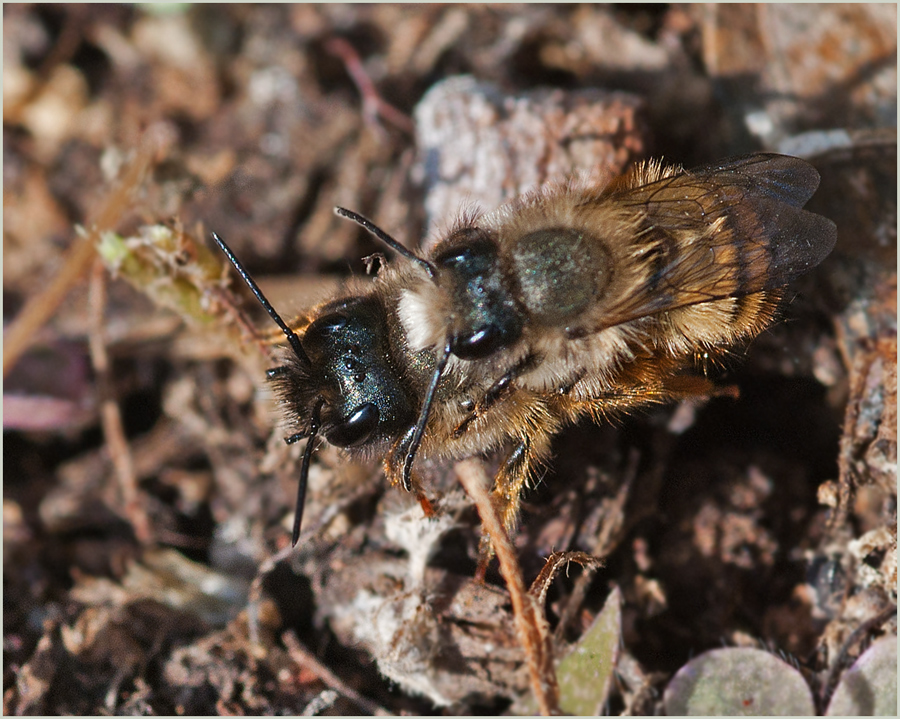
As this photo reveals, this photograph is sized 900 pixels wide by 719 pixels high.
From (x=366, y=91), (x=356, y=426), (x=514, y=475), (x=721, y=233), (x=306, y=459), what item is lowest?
(x=514, y=475)

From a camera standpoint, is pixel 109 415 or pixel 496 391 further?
pixel 109 415

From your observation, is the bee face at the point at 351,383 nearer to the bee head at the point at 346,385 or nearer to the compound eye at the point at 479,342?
the bee head at the point at 346,385

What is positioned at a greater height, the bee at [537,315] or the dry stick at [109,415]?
the bee at [537,315]

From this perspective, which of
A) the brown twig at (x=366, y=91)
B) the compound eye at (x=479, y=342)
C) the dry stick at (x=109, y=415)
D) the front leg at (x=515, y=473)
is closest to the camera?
the compound eye at (x=479, y=342)

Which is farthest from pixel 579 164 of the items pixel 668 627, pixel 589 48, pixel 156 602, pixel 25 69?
pixel 25 69

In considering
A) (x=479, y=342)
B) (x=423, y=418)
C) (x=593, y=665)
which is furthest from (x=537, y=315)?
(x=593, y=665)

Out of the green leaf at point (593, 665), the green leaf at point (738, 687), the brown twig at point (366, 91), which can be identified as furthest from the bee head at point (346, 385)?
the brown twig at point (366, 91)

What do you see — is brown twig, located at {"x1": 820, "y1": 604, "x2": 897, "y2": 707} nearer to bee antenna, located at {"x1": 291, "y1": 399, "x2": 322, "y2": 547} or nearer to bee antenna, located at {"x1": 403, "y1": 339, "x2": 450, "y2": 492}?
bee antenna, located at {"x1": 403, "y1": 339, "x2": 450, "y2": 492}

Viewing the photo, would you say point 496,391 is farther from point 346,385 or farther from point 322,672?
point 322,672

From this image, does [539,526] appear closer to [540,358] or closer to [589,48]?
[540,358]

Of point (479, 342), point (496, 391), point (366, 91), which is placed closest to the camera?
point (479, 342)
